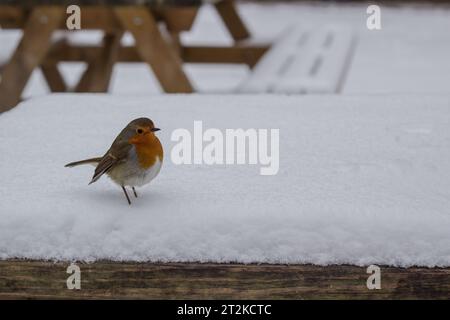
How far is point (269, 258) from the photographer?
1.99m

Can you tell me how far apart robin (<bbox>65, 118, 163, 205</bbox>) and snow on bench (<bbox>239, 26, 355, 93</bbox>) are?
6.69ft

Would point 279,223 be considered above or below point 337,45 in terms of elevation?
below

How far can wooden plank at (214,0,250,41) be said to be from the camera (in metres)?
6.78

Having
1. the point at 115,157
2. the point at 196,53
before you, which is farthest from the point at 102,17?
the point at 115,157

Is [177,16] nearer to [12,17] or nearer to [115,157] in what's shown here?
[12,17]

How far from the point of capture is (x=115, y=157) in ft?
7.06

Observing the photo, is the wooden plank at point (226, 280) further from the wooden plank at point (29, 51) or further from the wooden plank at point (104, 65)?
the wooden plank at point (104, 65)

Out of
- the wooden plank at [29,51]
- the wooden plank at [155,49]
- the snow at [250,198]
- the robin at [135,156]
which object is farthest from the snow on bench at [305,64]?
the robin at [135,156]

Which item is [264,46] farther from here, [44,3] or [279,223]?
[279,223]

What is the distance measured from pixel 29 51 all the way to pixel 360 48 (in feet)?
9.58

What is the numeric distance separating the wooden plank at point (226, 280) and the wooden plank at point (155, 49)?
2.81 metres

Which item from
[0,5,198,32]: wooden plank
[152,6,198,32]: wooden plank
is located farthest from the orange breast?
[152,6,198,32]: wooden plank

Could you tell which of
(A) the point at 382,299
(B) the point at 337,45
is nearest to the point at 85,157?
(A) the point at 382,299
